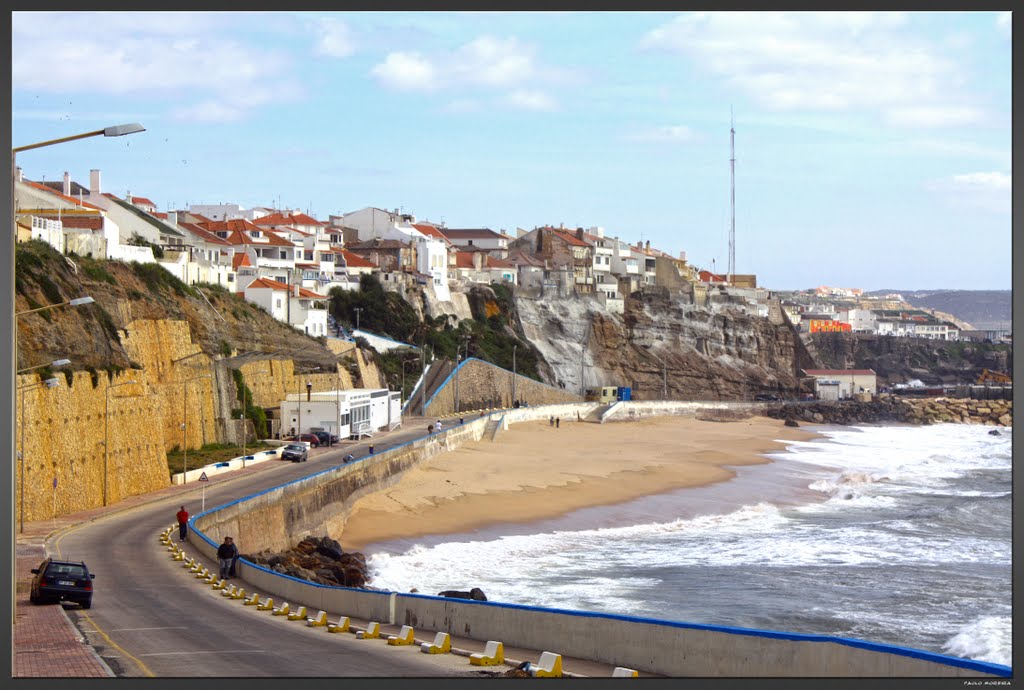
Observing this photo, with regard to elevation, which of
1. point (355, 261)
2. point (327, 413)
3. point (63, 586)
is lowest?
point (63, 586)

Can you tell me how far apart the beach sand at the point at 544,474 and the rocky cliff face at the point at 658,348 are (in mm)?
17360

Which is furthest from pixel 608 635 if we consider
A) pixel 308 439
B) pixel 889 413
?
pixel 889 413

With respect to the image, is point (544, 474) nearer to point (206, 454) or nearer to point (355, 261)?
point (206, 454)

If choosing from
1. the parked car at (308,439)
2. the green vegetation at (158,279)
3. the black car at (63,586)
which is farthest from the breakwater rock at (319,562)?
the green vegetation at (158,279)

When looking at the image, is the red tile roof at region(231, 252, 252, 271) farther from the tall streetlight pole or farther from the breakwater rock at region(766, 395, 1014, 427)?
the breakwater rock at region(766, 395, 1014, 427)

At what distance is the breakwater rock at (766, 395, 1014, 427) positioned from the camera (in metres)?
96.5

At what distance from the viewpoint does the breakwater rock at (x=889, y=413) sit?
96500 mm

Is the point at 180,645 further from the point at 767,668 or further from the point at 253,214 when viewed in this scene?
the point at 253,214

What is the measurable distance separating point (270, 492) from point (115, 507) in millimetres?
3621

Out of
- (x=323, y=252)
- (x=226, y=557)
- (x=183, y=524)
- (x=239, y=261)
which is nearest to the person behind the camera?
(x=226, y=557)

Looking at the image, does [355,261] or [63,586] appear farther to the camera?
[355,261]

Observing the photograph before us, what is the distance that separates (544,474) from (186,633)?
33.4 metres

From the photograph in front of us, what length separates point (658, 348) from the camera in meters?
100

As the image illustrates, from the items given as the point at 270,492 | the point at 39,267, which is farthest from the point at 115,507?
the point at 39,267
